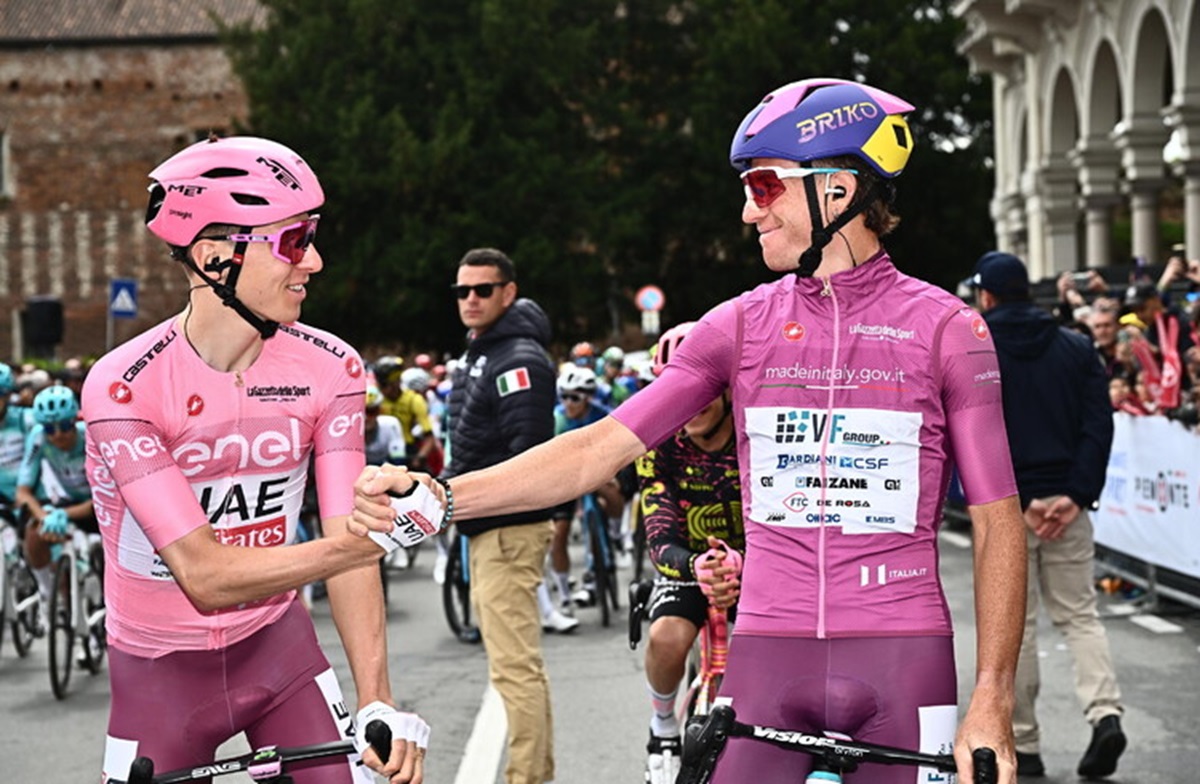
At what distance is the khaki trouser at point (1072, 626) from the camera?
766 cm

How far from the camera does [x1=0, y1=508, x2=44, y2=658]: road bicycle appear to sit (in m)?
12.8

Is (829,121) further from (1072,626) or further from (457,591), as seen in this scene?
(457,591)

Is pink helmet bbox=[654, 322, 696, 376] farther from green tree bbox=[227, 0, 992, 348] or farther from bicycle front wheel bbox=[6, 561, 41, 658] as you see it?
green tree bbox=[227, 0, 992, 348]

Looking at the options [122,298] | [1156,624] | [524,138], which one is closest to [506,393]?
[1156,624]

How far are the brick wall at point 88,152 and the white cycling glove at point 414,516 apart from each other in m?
68.9

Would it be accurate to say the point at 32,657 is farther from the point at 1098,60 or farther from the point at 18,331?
the point at 18,331

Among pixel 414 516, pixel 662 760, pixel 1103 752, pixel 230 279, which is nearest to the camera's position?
pixel 414 516

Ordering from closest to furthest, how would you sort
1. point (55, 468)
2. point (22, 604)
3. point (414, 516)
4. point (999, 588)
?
point (414, 516) < point (999, 588) < point (55, 468) < point (22, 604)

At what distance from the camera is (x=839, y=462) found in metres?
3.61

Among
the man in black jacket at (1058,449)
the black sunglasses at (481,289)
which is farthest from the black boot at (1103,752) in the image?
the black sunglasses at (481,289)

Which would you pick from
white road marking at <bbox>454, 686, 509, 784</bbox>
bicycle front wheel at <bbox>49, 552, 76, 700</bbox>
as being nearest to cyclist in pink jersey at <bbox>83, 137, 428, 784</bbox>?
white road marking at <bbox>454, 686, 509, 784</bbox>

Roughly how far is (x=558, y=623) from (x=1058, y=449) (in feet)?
18.3

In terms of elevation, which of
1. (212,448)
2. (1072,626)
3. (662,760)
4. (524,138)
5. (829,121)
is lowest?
(662,760)

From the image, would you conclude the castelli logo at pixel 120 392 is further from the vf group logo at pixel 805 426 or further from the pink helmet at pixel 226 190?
the vf group logo at pixel 805 426
